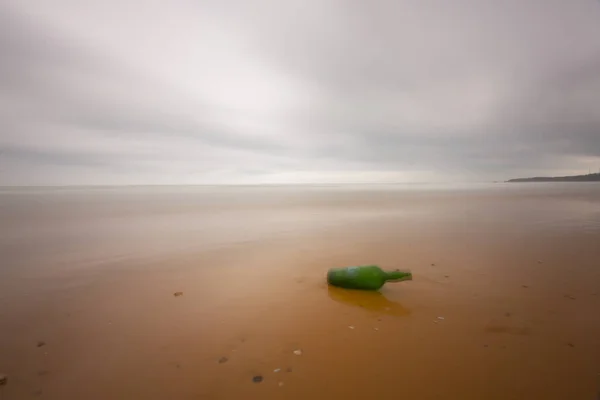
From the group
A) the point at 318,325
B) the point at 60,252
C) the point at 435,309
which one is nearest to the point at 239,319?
the point at 318,325

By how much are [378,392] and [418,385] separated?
0.38 metres

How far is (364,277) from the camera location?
4.36 metres

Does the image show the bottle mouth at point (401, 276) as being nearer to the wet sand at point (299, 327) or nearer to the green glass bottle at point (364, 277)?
the green glass bottle at point (364, 277)

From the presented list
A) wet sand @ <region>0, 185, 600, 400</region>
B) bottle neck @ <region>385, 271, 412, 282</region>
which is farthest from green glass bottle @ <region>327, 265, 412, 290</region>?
wet sand @ <region>0, 185, 600, 400</region>

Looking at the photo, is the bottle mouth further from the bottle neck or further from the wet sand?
the wet sand

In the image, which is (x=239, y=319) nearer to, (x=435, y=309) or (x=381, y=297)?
(x=381, y=297)

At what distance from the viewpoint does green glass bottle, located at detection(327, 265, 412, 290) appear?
425cm

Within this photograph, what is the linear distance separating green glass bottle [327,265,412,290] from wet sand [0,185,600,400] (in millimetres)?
183

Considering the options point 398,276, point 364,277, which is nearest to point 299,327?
point 364,277

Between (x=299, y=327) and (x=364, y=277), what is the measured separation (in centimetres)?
159

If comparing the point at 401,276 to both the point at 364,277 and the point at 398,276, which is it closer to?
the point at 398,276

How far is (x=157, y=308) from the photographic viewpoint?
3.77 metres

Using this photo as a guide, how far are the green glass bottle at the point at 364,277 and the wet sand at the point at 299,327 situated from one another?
7.2 inches

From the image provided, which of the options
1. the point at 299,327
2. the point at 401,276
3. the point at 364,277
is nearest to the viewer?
the point at 299,327
